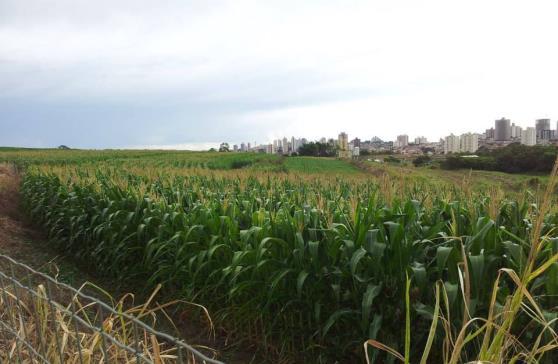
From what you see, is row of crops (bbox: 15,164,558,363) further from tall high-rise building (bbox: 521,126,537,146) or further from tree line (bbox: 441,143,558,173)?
tall high-rise building (bbox: 521,126,537,146)

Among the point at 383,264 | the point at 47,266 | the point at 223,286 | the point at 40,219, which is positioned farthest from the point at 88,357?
the point at 40,219

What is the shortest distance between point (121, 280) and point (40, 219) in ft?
13.8

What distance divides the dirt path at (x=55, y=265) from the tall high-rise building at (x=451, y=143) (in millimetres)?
78807

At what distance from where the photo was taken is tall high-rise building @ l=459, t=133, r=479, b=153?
239 feet

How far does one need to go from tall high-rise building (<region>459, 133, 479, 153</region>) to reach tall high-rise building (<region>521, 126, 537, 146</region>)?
19.9 m

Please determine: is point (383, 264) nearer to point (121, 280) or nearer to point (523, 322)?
point (523, 322)

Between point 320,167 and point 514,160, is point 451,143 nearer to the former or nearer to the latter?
point 514,160

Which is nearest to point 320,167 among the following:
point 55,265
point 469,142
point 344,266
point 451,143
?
point 55,265

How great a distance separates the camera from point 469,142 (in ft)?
248

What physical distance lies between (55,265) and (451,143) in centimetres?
8514

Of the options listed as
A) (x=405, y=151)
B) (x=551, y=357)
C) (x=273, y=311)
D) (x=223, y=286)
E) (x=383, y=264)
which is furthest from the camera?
(x=405, y=151)

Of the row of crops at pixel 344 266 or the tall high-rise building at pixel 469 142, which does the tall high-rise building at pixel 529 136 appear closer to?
the tall high-rise building at pixel 469 142

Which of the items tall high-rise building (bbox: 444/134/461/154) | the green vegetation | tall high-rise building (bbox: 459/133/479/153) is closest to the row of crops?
the green vegetation

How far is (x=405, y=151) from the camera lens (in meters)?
84.0
